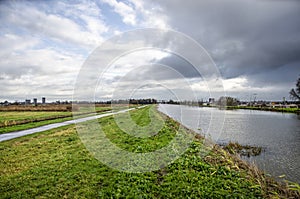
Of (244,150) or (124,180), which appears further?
(244,150)

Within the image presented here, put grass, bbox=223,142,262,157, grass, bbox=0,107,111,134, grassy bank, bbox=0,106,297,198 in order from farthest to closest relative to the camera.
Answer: grass, bbox=0,107,111,134, grass, bbox=223,142,262,157, grassy bank, bbox=0,106,297,198

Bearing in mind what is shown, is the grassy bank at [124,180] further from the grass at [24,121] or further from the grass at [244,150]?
the grass at [24,121]

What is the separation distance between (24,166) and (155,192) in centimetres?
584

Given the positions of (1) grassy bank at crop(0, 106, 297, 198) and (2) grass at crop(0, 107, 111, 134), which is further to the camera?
(2) grass at crop(0, 107, 111, 134)

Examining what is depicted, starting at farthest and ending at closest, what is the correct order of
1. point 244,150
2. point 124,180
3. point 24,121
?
point 24,121 < point 244,150 < point 124,180

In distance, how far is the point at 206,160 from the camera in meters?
9.99

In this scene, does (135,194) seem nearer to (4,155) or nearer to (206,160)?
(206,160)

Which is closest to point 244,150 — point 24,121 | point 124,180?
point 124,180

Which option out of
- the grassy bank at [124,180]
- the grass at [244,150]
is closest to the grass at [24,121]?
the grassy bank at [124,180]

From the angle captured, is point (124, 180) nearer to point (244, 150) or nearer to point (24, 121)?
point (244, 150)

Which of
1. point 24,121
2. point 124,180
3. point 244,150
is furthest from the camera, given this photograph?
point 24,121

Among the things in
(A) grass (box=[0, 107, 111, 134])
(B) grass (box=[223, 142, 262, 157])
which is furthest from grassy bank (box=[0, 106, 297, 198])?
(A) grass (box=[0, 107, 111, 134])

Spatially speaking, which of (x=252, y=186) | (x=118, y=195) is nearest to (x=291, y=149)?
(x=252, y=186)

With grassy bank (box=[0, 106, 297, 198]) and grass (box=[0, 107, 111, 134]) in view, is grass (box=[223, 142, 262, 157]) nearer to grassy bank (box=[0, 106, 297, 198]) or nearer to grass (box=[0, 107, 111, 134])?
grassy bank (box=[0, 106, 297, 198])
